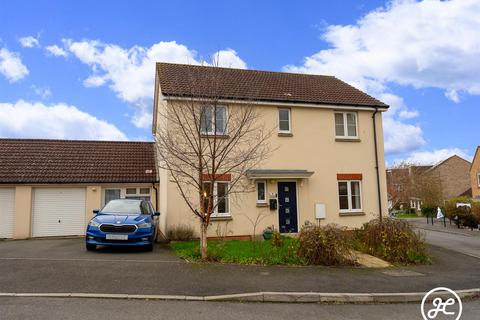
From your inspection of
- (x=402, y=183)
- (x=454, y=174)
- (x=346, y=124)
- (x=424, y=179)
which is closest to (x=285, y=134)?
(x=346, y=124)

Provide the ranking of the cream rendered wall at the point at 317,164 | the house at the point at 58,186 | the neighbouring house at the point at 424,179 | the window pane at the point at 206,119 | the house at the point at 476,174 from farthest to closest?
the neighbouring house at the point at 424,179
the house at the point at 476,174
the house at the point at 58,186
the cream rendered wall at the point at 317,164
the window pane at the point at 206,119

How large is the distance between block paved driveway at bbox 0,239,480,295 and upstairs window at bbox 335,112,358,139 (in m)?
7.19

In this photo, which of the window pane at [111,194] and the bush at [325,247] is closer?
the bush at [325,247]

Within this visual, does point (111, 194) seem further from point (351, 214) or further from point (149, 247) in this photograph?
point (351, 214)

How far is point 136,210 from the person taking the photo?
1296 cm

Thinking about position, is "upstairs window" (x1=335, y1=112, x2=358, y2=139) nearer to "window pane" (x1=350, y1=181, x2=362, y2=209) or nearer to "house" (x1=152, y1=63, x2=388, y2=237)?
"house" (x1=152, y1=63, x2=388, y2=237)

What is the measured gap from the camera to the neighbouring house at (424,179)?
51.8m

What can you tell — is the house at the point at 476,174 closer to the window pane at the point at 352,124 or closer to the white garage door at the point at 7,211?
the window pane at the point at 352,124

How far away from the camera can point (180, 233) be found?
14336 mm

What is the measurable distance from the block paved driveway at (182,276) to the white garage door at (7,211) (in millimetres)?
6748

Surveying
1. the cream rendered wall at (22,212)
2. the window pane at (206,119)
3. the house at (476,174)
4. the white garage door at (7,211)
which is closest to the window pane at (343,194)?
the window pane at (206,119)

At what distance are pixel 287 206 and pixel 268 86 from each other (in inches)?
213

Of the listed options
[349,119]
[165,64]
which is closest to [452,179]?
[349,119]

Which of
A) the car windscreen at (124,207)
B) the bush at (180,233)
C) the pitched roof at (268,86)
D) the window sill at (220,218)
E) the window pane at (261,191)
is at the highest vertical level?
the pitched roof at (268,86)
